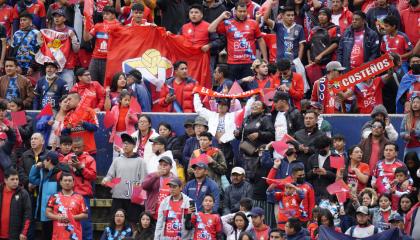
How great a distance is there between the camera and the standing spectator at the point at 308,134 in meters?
23.8

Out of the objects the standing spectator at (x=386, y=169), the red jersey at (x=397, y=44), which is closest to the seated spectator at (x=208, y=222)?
the standing spectator at (x=386, y=169)

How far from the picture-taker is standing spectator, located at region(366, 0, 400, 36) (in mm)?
27125

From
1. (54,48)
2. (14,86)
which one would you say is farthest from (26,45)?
(14,86)

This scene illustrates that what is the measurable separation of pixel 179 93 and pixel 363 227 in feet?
16.8

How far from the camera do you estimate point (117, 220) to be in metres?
23.3

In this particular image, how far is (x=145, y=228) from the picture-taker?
76.7ft

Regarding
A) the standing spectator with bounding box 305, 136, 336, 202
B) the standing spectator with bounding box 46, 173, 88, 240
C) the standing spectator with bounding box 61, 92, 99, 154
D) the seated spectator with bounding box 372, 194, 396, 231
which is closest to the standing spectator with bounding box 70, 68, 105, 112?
the standing spectator with bounding box 61, 92, 99, 154

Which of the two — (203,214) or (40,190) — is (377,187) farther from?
(40,190)

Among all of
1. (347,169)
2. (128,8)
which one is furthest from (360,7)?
(347,169)

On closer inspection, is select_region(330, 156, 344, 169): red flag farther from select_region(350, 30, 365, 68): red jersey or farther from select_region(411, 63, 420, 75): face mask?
select_region(350, 30, 365, 68): red jersey

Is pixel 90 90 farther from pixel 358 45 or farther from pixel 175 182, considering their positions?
pixel 358 45

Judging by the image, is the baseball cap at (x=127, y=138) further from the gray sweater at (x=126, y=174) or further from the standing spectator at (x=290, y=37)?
the standing spectator at (x=290, y=37)

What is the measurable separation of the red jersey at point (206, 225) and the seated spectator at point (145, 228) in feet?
2.42

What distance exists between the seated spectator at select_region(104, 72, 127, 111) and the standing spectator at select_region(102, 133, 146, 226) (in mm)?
1707
